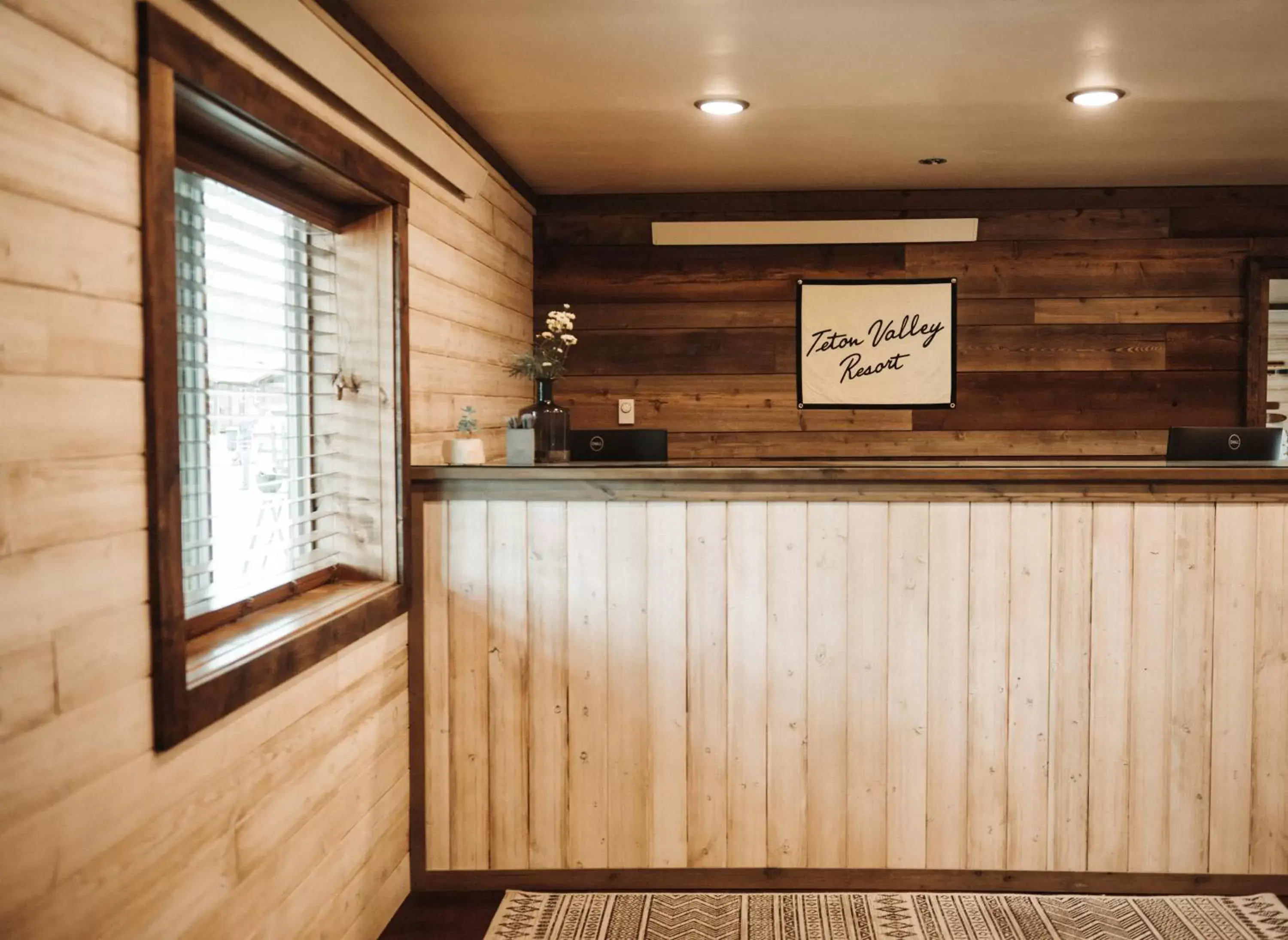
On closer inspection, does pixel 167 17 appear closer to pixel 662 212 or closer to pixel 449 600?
pixel 449 600

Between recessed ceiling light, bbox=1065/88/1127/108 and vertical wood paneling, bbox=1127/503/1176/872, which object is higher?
recessed ceiling light, bbox=1065/88/1127/108

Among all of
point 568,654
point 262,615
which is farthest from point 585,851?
point 262,615

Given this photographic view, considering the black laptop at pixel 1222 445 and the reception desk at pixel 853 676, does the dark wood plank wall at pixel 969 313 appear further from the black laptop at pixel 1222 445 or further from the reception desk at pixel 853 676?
the reception desk at pixel 853 676

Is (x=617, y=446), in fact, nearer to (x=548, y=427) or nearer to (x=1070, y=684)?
(x=548, y=427)

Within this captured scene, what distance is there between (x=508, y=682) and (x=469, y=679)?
0.35 ft

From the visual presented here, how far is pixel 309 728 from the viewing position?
2.21 meters

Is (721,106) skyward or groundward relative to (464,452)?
skyward

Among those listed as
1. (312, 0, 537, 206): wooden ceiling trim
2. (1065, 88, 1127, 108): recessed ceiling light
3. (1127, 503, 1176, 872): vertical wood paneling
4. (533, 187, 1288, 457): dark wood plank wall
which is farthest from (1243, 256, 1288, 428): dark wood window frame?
(312, 0, 537, 206): wooden ceiling trim

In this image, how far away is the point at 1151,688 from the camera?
2.75 metres

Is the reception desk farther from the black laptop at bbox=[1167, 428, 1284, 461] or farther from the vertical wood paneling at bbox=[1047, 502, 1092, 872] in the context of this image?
the black laptop at bbox=[1167, 428, 1284, 461]

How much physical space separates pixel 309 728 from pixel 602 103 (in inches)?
84.3

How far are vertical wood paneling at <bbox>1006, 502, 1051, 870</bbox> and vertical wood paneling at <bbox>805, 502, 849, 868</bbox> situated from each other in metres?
0.44

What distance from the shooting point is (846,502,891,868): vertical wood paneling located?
275cm

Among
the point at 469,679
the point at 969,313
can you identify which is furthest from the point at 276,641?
the point at 969,313
